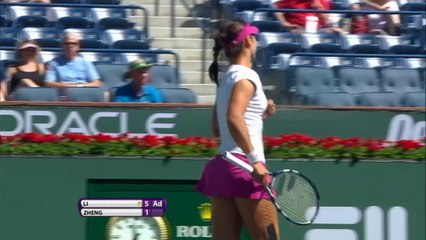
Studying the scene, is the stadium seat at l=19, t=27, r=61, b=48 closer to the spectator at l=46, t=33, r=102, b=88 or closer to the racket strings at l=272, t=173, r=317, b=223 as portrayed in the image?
the spectator at l=46, t=33, r=102, b=88

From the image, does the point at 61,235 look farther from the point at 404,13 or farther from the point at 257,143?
the point at 404,13

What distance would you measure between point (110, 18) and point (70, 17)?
397mm

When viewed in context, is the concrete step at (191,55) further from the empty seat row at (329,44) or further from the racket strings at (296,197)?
the racket strings at (296,197)

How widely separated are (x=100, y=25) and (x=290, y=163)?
3763 mm

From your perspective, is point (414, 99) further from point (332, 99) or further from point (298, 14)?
point (298, 14)

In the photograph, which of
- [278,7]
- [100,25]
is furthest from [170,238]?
[278,7]

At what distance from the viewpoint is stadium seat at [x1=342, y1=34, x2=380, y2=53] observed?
10.7 meters

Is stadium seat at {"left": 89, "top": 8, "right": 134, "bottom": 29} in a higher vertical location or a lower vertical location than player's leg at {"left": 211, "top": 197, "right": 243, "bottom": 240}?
higher

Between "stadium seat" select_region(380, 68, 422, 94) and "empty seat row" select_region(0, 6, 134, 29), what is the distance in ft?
8.49

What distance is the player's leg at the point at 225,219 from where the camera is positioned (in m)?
5.31

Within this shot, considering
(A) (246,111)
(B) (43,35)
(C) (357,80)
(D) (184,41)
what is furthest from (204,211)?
(D) (184,41)

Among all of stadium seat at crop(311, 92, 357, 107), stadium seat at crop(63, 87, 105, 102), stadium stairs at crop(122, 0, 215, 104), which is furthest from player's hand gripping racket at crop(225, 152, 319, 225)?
stadium stairs at crop(122, 0, 215, 104)

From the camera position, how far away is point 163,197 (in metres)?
7.13
